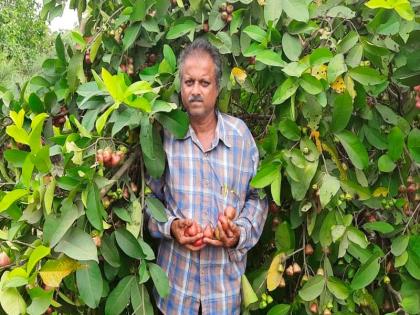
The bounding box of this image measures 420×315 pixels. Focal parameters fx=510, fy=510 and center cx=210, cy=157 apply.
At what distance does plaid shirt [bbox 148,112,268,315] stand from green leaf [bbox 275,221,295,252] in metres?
0.06

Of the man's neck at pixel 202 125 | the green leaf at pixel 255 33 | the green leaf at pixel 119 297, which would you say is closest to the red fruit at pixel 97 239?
the green leaf at pixel 119 297

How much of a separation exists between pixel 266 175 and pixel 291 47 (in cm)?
32

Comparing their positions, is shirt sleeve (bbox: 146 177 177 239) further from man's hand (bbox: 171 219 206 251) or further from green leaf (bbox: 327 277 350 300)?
green leaf (bbox: 327 277 350 300)

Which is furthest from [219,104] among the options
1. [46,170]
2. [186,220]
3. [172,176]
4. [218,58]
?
[46,170]

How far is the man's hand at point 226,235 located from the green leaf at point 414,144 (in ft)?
1.45

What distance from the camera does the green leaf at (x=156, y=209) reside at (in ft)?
3.93

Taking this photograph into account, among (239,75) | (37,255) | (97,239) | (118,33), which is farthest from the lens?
(118,33)

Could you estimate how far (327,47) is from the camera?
123 cm

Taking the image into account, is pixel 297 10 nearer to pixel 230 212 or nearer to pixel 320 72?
pixel 320 72

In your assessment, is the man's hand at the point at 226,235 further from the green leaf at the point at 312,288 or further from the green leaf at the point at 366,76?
the green leaf at the point at 366,76

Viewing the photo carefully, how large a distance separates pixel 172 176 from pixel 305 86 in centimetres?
38

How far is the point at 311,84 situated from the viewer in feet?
3.68

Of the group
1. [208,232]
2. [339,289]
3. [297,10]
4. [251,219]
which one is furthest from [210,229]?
[297,10]

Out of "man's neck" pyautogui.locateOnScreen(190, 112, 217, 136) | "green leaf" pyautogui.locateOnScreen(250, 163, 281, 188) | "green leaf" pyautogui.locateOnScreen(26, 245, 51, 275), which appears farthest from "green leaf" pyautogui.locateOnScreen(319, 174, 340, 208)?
"green leaf" pyautogui.locateOnScreen(26, 245, 51, 275)
